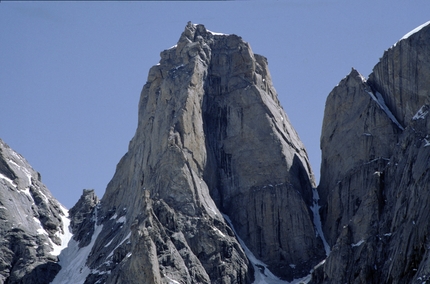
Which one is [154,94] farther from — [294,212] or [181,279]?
[181,279]

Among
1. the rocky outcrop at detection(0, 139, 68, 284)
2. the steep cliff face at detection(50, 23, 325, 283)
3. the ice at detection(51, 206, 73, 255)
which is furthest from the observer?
the ice at detection(51, 206, 73, 255)

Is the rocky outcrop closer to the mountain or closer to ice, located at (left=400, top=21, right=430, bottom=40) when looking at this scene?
the mountain

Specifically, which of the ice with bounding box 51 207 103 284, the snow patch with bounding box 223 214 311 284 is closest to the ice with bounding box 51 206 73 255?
the ice with bounding box 51 207 103 284

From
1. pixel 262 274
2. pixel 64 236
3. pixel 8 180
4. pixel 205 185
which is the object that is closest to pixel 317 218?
pixel 262 274

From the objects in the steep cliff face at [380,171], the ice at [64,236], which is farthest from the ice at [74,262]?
the steep cliff face at [380,171]

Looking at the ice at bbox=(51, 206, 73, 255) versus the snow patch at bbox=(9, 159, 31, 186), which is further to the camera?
the snow patch at bbox=(9, 159, 31, 186)

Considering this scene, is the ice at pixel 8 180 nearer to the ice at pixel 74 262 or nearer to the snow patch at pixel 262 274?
the ice at pixel 74 262
